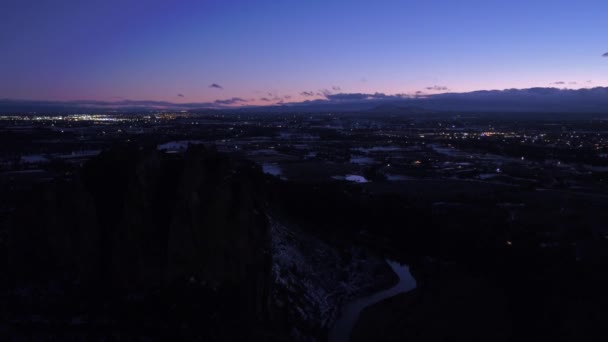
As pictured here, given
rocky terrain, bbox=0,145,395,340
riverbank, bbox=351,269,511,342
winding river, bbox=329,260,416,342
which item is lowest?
winding river, bbox=329,260,416,342

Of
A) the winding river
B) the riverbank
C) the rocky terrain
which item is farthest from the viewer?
the winding river

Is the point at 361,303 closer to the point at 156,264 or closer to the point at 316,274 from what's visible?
the point at 316,274

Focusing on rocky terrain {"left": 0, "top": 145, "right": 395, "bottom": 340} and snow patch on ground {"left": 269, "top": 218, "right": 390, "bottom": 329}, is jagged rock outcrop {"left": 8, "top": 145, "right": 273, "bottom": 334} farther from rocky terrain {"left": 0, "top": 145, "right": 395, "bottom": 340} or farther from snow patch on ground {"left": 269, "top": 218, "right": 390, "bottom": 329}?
snow patch on ground {"left": 269, "top": 218, "right": 390, "bottom": 329}

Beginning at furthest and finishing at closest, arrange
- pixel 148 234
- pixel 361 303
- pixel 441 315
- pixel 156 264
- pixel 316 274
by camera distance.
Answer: pixel 316 274 → pixel 361 303 → pixel 148 234 → pixel 441 315 → pixel 156 264

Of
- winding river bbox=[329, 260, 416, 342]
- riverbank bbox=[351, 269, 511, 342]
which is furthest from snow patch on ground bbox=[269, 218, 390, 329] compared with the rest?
riverbank bbox=[351, 269, 511, 342]

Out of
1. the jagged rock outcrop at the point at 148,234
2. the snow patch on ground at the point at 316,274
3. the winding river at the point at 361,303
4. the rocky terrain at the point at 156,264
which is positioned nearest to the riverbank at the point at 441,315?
the winding river at the point at 361,303

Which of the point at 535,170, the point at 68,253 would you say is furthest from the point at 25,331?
the point at 535,170

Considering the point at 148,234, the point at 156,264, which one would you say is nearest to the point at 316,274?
the point at 156,264

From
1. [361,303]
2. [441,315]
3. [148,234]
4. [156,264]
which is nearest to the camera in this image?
[156,264]
